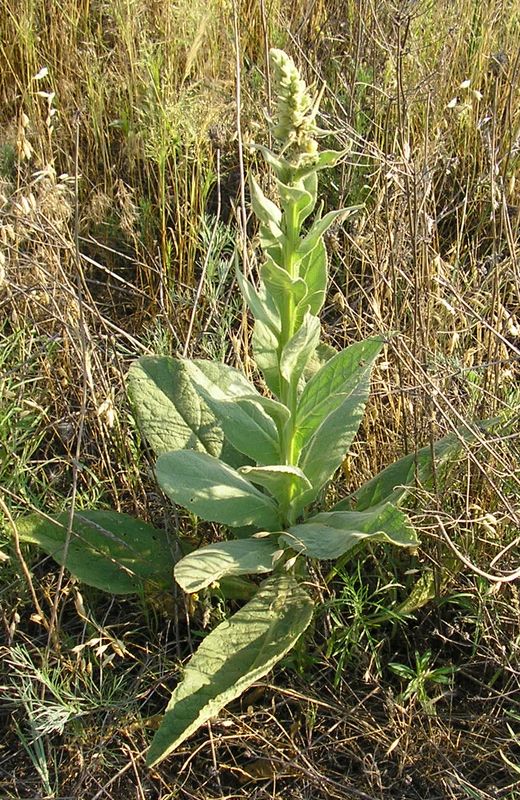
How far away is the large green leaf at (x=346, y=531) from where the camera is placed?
1550mm

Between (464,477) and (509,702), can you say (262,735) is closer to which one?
(509,702)

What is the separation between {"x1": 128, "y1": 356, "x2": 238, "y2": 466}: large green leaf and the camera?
197 centimetres

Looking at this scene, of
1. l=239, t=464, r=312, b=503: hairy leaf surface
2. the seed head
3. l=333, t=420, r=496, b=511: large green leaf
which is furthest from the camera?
l=333, t=420, r=496, b=511: large green leaf

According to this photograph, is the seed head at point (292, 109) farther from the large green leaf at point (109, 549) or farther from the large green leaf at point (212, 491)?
the large green leaf at point (109, 549)

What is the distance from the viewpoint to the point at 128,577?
1.91m

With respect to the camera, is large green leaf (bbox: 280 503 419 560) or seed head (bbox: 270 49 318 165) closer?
seed head (bbox: 270 49 318 165)

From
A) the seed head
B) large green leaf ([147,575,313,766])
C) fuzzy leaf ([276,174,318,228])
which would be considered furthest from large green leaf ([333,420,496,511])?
the seed head

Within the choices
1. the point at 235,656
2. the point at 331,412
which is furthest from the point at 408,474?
the point at 235,656

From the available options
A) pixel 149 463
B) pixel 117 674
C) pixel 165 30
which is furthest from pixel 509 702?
pixel 165 30

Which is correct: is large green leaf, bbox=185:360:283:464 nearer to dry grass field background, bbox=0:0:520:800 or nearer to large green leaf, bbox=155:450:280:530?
large green leaf, bbox=155:450:280:530

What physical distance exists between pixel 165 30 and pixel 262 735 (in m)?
2.28

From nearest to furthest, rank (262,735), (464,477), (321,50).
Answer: (262,735), (464,477), (321,50)

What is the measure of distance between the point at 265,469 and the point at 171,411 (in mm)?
470

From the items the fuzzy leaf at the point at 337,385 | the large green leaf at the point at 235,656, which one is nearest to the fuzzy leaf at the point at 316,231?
the fuzzy leaf at the point at 337,385
